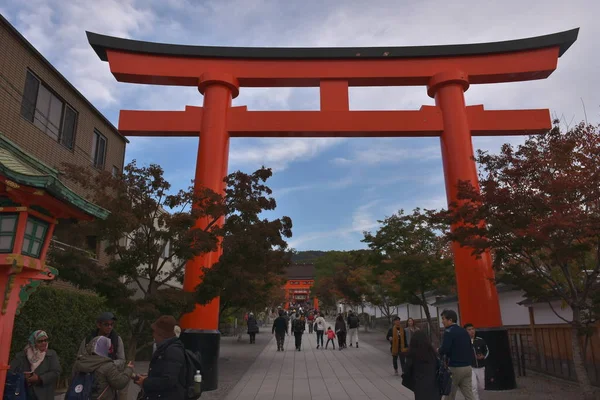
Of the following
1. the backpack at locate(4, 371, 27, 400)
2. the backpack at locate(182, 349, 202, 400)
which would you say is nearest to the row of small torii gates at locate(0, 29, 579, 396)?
the backpack at locate(4, 371, 27, 400)

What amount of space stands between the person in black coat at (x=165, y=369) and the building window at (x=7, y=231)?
8.79 feet

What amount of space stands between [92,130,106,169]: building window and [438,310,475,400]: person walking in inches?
501

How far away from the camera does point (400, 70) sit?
1209cm

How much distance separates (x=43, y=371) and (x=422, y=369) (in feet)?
14.1

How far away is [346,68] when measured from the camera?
1204 centimetres

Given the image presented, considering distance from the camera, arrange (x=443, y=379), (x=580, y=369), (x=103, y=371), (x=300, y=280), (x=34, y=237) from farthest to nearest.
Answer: (x=300, y=280), (x=580, y=369), (x=34, y=237), (x=443, y=379), (x=103, y=371)

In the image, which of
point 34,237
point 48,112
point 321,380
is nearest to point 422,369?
point 34,237

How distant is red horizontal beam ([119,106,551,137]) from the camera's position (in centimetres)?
1145

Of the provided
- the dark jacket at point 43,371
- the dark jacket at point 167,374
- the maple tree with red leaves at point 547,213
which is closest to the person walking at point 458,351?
the maple tree with red leaves at point 547,213

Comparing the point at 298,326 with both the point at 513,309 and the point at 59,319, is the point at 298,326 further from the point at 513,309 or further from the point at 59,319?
the point at 59,319

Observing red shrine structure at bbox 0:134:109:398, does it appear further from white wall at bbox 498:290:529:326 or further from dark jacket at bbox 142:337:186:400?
white wall at bbox 498:290:529:326

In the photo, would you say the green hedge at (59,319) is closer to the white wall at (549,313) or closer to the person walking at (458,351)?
the person walking at (458,351)

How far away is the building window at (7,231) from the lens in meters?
5.24

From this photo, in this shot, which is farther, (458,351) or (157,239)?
(157,239)
